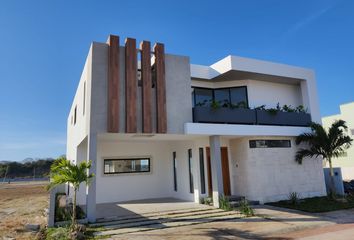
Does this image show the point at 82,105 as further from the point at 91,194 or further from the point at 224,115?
the point at 224,115

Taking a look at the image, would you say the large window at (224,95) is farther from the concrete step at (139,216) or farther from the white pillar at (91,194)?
the white pillar at (91,194)

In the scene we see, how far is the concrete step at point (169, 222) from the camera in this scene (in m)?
8.22

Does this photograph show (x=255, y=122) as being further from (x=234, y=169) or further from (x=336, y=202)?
(x=336, y=202)

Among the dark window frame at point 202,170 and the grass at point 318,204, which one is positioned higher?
the dark window frame at point 202,170

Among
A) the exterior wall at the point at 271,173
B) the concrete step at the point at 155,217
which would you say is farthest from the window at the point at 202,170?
the concrete step at the point at 155,217

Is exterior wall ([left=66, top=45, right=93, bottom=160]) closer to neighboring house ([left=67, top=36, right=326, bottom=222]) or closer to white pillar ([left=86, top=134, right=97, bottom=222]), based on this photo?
neighboring house ([left=67, top=36, right=326, bottom=222])

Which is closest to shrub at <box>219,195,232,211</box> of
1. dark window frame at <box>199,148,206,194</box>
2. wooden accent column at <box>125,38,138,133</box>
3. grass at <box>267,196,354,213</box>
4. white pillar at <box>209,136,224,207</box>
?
white pillar at <box>209,136,224,207</box>

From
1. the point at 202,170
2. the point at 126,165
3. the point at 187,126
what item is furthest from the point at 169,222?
the point at 126,165

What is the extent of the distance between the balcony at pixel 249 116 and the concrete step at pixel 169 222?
4.01 meters

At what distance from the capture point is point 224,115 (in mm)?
12227

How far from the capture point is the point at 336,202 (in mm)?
12250

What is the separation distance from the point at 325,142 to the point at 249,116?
4.22m

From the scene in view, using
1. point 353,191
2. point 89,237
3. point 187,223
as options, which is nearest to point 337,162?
point 353,191

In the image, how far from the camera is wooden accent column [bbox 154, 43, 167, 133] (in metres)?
10.6
